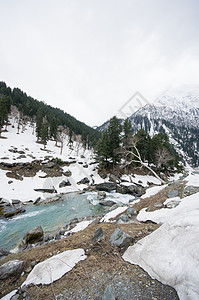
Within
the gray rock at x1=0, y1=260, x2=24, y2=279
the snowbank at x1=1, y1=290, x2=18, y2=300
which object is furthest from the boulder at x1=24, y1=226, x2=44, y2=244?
the snowbank at x1=1, y1=290, x2=18, y2=300

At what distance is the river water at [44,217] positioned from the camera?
824cm

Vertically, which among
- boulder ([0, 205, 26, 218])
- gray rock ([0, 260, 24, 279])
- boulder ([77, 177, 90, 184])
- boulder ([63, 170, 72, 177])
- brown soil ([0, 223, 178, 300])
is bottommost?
boulder ([0, 205, 26, 218])

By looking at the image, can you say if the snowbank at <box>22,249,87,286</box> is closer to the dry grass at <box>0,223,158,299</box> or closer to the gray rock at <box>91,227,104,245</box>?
the dry grass at <box>0,223,158,299</box>

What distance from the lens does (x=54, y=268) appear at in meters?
2.90

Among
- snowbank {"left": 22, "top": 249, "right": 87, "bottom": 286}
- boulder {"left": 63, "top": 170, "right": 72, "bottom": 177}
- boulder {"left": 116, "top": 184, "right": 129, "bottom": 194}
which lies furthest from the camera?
boulder {"left": 63, "top": 170, "right": 72, "bottom": 177}

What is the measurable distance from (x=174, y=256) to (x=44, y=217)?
11.9 meters

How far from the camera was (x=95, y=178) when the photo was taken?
25828mm

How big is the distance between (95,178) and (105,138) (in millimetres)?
9819

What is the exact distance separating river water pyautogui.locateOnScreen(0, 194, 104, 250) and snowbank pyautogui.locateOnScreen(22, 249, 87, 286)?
242 inches

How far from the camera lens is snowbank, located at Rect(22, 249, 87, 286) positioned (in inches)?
106

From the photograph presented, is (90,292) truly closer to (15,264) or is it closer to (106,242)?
(106,242)

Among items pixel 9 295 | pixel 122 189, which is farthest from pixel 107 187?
pixel 9 295

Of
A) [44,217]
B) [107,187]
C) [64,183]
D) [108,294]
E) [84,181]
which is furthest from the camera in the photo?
[84,181]

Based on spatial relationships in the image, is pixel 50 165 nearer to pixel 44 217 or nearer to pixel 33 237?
pixel 44 217
